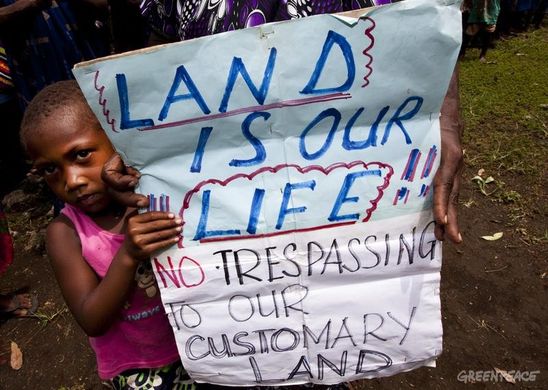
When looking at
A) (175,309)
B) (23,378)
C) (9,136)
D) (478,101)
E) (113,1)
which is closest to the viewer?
(175,309)

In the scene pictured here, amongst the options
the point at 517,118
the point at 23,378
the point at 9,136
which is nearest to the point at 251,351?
the point at 23,378

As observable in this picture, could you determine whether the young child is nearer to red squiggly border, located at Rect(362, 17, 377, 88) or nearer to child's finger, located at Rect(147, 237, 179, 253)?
child's finger, located at Rect(147, 237, 179, 253)

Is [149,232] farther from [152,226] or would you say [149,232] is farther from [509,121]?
[509,121]

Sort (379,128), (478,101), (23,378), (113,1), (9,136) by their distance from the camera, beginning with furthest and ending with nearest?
(478,101), (9,136), (113,1), (23,378), (379,128)

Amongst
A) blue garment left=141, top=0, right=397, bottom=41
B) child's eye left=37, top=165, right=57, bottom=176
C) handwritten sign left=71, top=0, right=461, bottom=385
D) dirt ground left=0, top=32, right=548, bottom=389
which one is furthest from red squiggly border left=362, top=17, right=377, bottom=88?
dirt ground left=0, top=32, right=548, bottom=389

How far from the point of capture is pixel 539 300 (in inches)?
101

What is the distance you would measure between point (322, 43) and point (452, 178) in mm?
489

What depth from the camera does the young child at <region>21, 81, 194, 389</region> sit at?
1.07 metres

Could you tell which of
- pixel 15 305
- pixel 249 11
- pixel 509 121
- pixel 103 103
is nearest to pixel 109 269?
pixel 103 103

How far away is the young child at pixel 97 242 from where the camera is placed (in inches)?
42.3

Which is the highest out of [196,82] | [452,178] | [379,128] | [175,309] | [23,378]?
[196,82]

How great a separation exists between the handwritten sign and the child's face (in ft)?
0.34

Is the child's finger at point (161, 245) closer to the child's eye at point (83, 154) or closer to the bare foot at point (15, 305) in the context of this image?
the child's eye at point (83, 154)

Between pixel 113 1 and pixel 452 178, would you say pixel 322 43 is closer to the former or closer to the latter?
pixel 452 178
